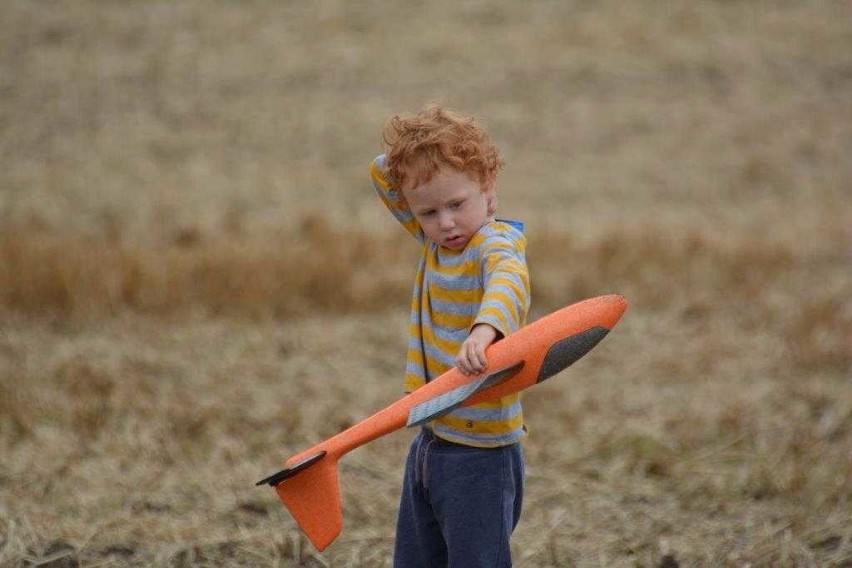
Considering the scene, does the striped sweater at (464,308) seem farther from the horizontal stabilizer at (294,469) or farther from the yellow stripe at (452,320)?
the horizontal stabilizer at (294,469)

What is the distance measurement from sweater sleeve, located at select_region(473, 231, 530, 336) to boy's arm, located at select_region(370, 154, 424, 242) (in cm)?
32

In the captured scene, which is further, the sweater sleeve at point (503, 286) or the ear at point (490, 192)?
the ear at point (490, 192)

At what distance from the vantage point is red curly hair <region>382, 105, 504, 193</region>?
7.84ft

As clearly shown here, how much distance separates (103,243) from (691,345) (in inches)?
143

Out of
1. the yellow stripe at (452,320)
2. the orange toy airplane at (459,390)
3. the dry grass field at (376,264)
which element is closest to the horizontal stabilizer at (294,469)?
the orange toy airplane at (459,390)

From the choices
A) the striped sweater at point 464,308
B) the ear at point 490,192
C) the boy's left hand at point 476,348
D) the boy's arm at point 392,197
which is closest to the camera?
the boy's left hand at point 476,348

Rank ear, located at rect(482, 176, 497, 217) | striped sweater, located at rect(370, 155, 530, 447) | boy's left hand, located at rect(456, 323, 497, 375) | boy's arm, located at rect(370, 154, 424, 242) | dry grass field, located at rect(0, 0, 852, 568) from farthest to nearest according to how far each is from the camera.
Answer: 1. dry grass field, located at rect(0, 0, 852, 568)
2. boy's arm, located at rect(370, 154, 424, 242)
3. ear, located at rect(482, 176, 497, 217)
4. striped sweater, located at rect(370, 155, 530, 447)
5. boy's left hand, located at rect(456, 323, 497, 375)

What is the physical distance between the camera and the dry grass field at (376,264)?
408cm

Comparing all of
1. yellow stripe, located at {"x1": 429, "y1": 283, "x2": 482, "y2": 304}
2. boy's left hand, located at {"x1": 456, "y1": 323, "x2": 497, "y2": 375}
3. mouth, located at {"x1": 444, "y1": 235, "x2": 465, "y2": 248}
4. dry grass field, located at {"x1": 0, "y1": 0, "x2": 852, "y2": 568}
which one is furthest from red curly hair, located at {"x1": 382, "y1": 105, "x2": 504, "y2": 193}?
dry grass field, located at {"x1": 0, "y1": 0, "x2": 852, "y2": 568}

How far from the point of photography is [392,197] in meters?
2.67

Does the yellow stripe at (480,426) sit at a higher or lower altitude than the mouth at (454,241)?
lower

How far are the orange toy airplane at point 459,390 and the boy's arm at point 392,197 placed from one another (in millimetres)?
428

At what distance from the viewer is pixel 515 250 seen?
244 cm

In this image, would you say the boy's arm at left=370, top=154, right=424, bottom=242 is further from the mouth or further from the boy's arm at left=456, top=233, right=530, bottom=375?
the boy's arm at left=456, top=233, right=530, bottom=375
